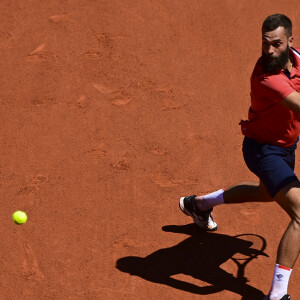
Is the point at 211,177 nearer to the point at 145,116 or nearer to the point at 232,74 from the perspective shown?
the point at 145,116

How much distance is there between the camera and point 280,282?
5.13 meters

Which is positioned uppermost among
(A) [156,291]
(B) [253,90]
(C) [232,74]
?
(B) [253,90]

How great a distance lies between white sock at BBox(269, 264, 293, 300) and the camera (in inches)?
201

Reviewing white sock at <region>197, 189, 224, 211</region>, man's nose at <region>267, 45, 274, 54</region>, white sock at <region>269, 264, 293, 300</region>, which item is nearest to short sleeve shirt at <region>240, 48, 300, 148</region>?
man's nose at <region>267, 45, 274, 54</region>

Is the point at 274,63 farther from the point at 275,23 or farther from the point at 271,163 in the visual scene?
the point at 271,163

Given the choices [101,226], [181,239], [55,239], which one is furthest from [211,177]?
[55,239]

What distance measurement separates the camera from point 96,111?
7543 mm

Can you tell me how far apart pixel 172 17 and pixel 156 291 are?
170 inches

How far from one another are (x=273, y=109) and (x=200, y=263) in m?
1.62

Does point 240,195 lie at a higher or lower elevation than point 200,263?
higher

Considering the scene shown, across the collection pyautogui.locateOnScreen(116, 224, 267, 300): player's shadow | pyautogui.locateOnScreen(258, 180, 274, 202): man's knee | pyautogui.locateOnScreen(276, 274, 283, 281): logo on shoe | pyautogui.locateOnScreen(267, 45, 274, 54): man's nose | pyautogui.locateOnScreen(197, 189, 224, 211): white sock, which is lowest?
pyautogui.locateOnScreen(116, 224, 267, 300): player's shadow

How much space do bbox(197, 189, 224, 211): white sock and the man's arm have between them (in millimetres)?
1336

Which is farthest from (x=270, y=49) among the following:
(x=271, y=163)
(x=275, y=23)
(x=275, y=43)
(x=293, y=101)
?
(x=271, y=163)

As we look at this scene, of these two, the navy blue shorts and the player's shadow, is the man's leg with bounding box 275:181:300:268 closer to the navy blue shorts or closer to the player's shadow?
the navy blue shorts
